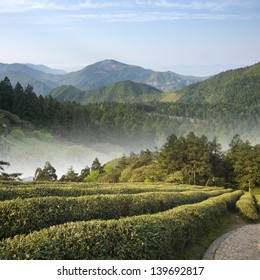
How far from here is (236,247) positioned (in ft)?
43.1

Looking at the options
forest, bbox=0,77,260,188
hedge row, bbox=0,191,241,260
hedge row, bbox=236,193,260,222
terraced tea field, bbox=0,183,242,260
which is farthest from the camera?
forest, bbox=0,77,260,188

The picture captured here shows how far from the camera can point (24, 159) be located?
66.7m

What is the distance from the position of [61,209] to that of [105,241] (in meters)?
2.78

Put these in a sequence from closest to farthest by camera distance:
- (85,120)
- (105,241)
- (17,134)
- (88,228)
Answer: (105,241) < (88,228) < (17,134) < (85,120)

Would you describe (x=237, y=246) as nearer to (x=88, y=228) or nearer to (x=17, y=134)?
(x=88, y=228)

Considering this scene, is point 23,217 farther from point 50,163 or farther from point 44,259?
point 50,163

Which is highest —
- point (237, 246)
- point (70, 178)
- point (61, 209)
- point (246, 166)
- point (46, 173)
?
point (61, 209)

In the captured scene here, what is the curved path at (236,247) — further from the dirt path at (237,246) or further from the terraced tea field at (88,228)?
the terraced tea field at (88,228)

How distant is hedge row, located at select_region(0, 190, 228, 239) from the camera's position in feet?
27.7

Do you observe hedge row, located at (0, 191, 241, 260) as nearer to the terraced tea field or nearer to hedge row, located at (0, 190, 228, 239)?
the terraced tea field

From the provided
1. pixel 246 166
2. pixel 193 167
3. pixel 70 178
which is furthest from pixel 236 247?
pixel 70 178

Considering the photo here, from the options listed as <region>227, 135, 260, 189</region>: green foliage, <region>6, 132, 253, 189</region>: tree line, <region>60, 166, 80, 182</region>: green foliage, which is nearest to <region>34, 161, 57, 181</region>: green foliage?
<region>6, 132, 253, 189</region>: tree line

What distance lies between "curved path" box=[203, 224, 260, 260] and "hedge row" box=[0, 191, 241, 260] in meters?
1.66
